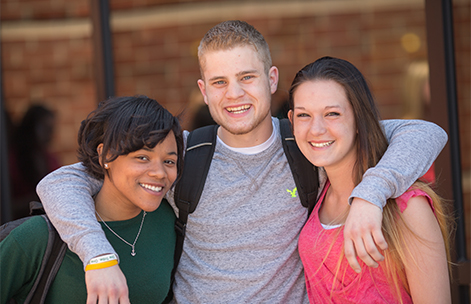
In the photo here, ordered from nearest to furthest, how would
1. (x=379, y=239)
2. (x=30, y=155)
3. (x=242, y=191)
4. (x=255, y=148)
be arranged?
(x=379, y=239)
(x=242, y=191)
(x=255, y=148)
(x=30, y=155)

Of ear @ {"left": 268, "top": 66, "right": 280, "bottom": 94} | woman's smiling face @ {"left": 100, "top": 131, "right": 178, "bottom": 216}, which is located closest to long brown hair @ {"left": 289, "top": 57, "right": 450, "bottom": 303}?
ear @ {"left": 268, "top": 66, "right": 280, "bottom": 94}

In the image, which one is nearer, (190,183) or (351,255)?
(351,255)

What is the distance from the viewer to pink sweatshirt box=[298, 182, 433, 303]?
182 cm

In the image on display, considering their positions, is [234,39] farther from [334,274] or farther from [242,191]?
[334,274]

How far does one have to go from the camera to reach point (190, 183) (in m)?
2.16

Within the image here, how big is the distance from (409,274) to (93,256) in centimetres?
112

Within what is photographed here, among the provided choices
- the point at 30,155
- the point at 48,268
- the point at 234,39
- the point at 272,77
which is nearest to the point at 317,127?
the point at 272,77

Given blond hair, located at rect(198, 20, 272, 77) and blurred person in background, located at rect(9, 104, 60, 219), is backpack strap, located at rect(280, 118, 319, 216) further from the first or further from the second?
blurred person in background, located at rect(9, 104, 60, 219)

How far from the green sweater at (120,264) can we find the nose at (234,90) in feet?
1.91

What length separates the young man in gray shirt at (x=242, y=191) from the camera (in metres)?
1.80

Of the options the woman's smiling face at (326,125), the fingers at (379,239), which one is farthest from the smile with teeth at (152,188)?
the fingers at (379,239)

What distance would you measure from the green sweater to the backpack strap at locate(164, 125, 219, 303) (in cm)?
5

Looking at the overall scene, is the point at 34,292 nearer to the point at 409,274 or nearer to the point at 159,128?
the point at 159,128

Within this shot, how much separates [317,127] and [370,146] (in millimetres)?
224
